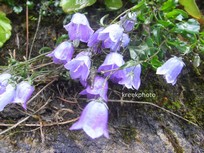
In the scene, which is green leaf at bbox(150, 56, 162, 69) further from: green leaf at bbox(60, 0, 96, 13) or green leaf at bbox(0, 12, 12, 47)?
green leaf at bbox(0, 12, 12, 47)

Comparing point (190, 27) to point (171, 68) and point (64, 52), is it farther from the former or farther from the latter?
point (64, 52)

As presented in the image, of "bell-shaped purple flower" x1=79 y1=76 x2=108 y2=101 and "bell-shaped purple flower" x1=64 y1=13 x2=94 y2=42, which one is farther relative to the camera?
"bell-shaped purple flower" x1=64 y1=13 x2=94 y2=42

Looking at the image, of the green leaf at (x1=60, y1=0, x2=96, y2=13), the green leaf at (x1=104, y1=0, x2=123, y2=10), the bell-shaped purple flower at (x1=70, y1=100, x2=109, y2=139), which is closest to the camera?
the bell-shaped purple flower at (x1=70, y1=100, x2=109, y2=139)

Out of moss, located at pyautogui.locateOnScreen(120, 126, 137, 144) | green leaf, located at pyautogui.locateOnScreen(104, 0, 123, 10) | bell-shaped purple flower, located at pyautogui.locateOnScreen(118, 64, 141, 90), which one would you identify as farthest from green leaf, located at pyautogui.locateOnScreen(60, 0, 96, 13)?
moss, located at pyautogui.locateOnScreen(120, 126, 137, 144)

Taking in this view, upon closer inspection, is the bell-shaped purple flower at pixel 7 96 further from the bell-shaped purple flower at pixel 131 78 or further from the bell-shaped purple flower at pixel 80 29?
the bell-shaped purple flower at pixel 131 78

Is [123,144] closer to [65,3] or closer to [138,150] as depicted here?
[138,150]

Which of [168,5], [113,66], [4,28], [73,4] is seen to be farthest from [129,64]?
[4,28]
